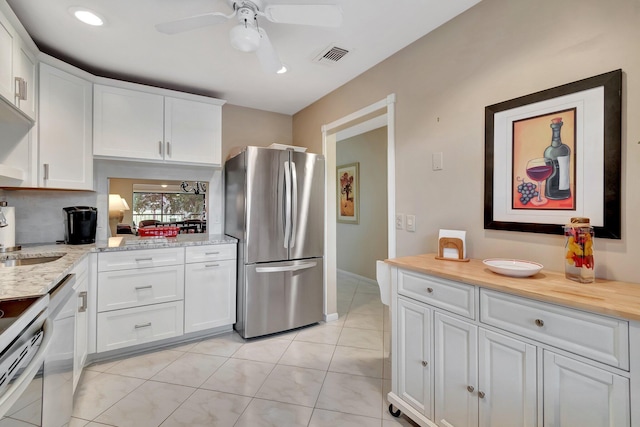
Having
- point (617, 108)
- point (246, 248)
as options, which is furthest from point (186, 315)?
point (617, 108)

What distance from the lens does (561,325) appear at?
1039 mm

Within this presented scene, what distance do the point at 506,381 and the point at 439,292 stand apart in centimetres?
44

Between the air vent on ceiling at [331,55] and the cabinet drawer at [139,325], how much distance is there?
2.46 m

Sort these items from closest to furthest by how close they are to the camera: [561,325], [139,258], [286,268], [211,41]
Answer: [561,325] < [211,41] < [139,258] < [286,268]

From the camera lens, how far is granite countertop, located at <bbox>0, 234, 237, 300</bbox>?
1170mm

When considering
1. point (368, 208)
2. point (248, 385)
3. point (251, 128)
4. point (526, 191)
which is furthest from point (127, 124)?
point (368, 208)

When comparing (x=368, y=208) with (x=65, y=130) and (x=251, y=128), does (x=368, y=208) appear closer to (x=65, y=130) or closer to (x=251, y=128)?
(x=251, y=128)

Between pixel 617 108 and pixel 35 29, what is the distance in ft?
11.2

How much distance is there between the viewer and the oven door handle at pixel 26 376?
0.81 metres

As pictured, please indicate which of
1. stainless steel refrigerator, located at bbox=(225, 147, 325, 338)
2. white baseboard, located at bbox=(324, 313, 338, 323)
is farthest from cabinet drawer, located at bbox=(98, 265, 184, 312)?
white baseboard, located at bbox=(324, 313, 338, 323)

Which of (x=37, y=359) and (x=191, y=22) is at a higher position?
(x=191, y=22)

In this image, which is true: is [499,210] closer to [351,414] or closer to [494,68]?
[494,68]

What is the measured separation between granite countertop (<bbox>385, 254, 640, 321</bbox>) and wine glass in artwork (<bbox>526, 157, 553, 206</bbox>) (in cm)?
36

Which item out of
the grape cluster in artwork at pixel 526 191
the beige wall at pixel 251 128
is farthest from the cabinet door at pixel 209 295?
the grape cluster in artwork at pixel 526 191
